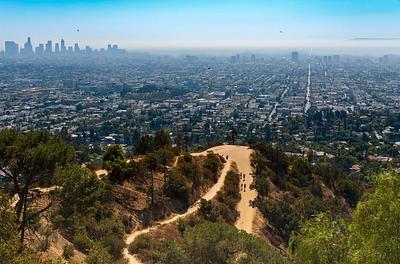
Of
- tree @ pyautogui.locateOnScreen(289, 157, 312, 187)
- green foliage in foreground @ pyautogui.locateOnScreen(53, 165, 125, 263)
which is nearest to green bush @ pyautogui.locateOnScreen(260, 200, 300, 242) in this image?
tree @ pyautogui.locateOnScreen(289, 157, 312, 187)

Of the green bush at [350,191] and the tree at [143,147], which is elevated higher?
the tree at [143,147]

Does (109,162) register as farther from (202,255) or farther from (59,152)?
(202,255)

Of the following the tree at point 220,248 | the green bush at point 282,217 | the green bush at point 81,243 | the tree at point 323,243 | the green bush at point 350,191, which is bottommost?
the green bush at point 350,191

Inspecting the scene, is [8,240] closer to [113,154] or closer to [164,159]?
[113,154]

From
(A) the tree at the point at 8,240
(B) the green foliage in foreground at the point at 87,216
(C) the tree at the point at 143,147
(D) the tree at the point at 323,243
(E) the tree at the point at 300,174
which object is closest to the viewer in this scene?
(A) the tree at the point at 8,240

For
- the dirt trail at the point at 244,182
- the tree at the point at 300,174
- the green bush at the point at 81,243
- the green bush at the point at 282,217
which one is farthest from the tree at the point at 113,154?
the tree at the point at 300,174

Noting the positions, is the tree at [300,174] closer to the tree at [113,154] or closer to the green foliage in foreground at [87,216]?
the tree at [113,154]
